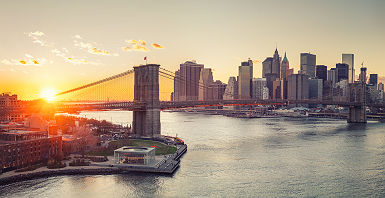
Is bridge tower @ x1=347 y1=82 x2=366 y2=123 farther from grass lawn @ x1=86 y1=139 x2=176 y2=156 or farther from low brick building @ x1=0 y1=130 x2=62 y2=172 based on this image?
low brick building @ x1=0 y1=130 x2=62 y2=172

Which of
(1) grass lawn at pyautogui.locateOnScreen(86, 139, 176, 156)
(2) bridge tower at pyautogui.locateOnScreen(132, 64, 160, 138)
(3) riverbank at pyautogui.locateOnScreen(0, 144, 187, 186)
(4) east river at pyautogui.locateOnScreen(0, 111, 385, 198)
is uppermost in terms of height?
(2) bridge tower at pyautogui.locateOnScreen(132, 64, 160, 138)

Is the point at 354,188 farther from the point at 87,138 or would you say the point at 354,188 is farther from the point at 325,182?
the point at 87,138

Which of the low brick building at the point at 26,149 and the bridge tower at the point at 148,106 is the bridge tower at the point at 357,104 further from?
the low brick building at the point at 26,149

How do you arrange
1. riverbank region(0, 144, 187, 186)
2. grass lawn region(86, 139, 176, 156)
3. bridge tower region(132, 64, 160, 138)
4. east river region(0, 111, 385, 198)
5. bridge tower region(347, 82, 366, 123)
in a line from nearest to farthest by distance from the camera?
east river region(0, 111, 385, 198) < riverbank region(0, 144, 187, 186) < grass lawn region(86, 139, 176, 156) < bridge tower region(132, 64, 160, 138) < bridge tower region(347, 82, 366, 123)

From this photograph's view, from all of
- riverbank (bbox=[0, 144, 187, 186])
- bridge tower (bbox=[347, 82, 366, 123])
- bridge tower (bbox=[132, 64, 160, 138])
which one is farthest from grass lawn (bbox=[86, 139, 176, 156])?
bridge tower (bbox=[347, 82, 366, 123])

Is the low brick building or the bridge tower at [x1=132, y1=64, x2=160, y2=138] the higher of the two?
the bridge tower at [x1=132, y1=64, x2=160, y2=138]

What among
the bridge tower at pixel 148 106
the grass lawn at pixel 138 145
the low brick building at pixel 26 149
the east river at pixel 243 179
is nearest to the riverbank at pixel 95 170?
the east river at pixel 243 179

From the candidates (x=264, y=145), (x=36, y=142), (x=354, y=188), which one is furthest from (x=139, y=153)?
(x=264, y=145)
